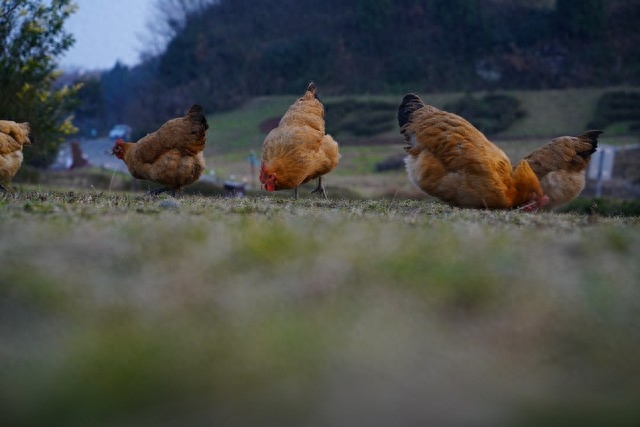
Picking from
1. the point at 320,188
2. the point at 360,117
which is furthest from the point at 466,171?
the point at 360,117

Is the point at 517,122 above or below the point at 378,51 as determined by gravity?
below

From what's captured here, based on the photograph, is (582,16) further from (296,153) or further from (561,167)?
(296,153)

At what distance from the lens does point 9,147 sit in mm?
10070

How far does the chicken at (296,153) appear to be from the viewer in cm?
843

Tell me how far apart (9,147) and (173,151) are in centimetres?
276

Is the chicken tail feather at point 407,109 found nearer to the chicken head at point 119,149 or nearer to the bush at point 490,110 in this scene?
the chicken head at point 119,149

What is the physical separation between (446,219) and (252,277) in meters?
3.30

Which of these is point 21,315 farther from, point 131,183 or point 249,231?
point 131,183

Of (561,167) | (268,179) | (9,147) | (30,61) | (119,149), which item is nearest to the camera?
(268,179)

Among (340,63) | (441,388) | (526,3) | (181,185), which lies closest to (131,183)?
(181,185)

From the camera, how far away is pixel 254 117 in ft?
166

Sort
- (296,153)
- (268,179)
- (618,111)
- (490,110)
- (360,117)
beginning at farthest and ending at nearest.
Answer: (360,117), (490,110), (618,111), (296,153), (268,179)

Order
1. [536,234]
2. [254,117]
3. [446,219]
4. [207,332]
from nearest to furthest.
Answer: [207,332] < [536,234] < [446,219] < [254,117]

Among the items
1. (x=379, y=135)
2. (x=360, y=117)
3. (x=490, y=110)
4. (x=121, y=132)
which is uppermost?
(x=490, y=110)
